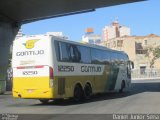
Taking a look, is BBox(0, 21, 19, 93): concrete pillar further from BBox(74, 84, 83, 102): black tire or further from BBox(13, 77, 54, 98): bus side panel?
BBox(13, 77, 54, 98): bus side panel

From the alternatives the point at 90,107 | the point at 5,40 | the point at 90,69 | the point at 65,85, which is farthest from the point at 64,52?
the point at 5,40

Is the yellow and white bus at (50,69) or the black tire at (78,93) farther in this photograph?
the black tire at (78,93)

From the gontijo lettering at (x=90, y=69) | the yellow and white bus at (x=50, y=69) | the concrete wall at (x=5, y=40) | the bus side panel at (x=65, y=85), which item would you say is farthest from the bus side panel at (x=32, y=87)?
the concrete wall at (x=5, y=40)

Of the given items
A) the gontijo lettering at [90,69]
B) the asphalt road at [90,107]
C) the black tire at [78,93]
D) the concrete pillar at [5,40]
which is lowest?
the asphalt road at [90,107]

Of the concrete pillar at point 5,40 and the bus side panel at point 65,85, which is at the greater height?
the concrete pillar at point 5,40

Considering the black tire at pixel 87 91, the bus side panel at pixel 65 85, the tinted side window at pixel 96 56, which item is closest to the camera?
the bus side panel at pixel 65 85

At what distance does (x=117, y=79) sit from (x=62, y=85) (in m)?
8.77

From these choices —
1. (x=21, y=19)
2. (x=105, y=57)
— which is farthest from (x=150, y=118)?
(x=21, y=19)

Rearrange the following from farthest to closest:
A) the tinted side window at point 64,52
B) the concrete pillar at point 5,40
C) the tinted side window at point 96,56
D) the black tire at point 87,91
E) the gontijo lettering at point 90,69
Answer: the concrete pillar at point 5,40 < the tinted side window at point 96,56 < the black tire at point 87,91 < the gontijo lettering at point 90,69 < the tinted side window at point 64,52

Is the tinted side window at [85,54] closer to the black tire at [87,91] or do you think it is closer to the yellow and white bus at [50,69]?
the yellow and white bus at [50,69]

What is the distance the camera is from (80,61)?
21.3 m

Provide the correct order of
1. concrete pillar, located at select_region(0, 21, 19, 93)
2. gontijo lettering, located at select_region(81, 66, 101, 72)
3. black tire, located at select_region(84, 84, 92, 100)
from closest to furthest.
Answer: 1. gontijo lettering, located at select_region(81, 66, 101, 72)
2. black tire, located at select_region(84, 84, 92, 100)
3. concrete pillar, located at select_region(0, 21, 19, 93)

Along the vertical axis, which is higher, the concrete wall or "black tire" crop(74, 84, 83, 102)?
the concrete wall

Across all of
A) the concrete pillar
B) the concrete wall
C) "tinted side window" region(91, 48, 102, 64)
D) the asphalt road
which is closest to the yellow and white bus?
the asphalt road
